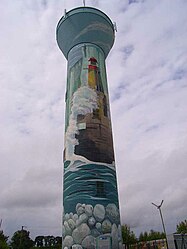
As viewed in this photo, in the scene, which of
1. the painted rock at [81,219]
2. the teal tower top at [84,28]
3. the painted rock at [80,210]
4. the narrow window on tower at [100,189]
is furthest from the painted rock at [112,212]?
the teal tower top at [84,28]

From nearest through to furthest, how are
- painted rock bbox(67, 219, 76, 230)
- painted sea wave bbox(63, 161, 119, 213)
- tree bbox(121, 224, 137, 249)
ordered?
1. painted rock bbox(67, 219, 76, 230)
2. painted sea wave bbox(63, 161, 119, 213)
3. tree bbox(121, 224, 137, 249)

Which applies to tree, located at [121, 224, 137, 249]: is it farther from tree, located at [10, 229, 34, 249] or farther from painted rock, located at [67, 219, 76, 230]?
painted rock, located at [67, 219, 76, 230]

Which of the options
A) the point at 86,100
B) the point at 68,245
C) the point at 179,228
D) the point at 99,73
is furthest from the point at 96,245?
the point at 179,228

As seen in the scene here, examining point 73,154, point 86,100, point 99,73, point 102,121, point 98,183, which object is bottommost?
point 98,183

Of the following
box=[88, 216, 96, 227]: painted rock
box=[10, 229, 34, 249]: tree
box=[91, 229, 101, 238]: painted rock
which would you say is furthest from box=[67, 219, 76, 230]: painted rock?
box=[10, 229, 34, 249]: tree

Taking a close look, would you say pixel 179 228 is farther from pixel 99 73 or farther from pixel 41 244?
pixel 99 73

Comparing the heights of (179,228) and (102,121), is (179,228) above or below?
below

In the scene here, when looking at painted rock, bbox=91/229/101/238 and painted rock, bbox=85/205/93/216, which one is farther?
painted rock, bbox=85/205/93/216

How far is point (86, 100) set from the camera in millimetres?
20141

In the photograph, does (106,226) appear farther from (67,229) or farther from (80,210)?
(67,229)

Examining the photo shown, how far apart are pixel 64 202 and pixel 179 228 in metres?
33.7

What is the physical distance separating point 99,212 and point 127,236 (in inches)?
1129

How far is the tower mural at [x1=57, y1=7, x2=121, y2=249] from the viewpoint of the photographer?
54.9 ft

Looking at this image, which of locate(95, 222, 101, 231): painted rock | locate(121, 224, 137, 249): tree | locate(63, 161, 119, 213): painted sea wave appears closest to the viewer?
locate(95, 222, 101, 231): painted rock
